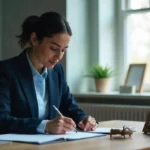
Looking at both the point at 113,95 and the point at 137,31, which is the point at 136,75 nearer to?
the point at 113,95

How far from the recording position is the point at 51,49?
84.7 inches

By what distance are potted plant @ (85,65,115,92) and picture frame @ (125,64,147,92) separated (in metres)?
0.18

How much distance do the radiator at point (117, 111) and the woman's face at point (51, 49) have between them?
1439mm

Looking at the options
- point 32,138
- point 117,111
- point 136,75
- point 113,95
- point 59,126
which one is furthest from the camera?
point 136,75

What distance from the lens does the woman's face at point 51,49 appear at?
6.97ft

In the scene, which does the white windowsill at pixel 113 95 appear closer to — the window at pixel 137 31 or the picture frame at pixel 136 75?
the picture frame at pixel 136 75

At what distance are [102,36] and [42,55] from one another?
1846 millimetres

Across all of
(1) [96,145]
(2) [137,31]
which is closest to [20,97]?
(1) [96,145]

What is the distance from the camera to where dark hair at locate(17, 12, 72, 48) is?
213cm

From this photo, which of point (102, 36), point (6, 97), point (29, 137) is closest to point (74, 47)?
point (102, 36)

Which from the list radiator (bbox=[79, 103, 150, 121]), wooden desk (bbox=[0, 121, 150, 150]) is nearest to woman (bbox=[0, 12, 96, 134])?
wooden desk (bbox=[0, 121, 150, 150])

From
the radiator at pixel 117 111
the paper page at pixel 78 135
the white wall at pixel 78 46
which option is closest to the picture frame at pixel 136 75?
the radiator at pixel 117 111

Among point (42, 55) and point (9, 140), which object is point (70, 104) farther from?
point (9, 140)

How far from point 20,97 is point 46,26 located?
388mm
